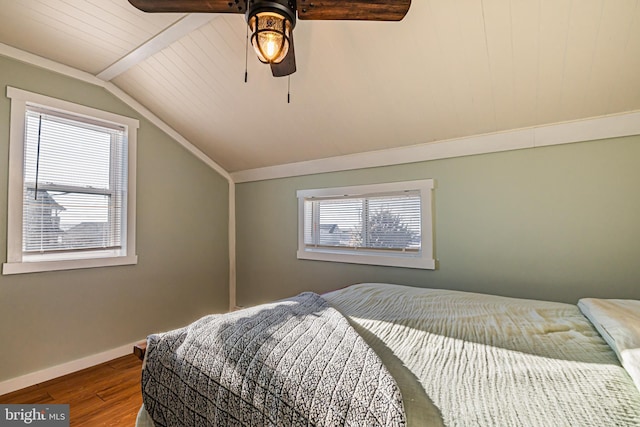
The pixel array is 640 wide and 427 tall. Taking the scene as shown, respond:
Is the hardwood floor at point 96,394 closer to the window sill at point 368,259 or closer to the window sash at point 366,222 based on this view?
the window sill at point 368,259

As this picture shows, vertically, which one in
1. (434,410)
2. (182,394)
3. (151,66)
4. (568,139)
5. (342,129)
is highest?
(151,66)

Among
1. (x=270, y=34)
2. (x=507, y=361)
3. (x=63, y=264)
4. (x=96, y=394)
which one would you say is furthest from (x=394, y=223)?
(x=63, y=264)

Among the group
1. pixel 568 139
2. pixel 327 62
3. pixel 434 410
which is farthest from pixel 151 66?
pixel 568 139

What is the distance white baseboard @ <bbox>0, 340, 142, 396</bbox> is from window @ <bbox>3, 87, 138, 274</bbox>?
2.64 feet

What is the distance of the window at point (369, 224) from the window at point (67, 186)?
1768 mm

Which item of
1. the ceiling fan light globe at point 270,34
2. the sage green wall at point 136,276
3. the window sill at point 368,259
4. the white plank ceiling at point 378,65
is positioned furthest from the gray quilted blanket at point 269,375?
the sage green wall at point 136,276

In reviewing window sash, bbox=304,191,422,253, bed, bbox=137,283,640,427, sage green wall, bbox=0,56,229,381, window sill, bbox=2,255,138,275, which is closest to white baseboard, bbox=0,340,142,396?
sage green wall, bbox=0,56,229,381

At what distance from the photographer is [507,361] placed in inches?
39.1

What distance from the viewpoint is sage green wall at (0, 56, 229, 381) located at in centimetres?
236

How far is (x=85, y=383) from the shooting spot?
2422 millimetres

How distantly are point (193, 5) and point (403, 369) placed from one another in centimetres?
160

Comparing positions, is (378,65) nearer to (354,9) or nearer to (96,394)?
(354,9)

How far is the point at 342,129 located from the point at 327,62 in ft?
2.26

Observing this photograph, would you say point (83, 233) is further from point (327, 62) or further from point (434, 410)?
point (434, 410)
